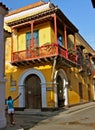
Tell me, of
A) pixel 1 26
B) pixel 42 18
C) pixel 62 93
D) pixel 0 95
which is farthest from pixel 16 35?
pixel 0 95

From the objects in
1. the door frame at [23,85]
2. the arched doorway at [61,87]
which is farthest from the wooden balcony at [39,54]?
the arched doorway at [61,87]

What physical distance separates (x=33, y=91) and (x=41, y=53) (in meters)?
3.09

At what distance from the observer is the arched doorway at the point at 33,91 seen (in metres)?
17.3

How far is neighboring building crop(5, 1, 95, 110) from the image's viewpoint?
1656 centimetres

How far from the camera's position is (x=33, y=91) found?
17.6 meters

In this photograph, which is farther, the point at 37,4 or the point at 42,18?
the point at 37,4

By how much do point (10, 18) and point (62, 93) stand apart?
802 cm

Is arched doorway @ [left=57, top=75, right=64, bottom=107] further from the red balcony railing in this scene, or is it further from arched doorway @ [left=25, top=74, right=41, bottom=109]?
the red balcony railing

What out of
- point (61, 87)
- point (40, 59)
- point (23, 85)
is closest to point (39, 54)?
point (40, 59)

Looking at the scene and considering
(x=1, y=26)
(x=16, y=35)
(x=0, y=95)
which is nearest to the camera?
(x=0, y=95)

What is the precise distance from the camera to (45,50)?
54.4 feet

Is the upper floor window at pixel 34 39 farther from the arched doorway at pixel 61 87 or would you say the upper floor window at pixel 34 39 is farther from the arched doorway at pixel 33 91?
the arched doorway at pixel 61 87

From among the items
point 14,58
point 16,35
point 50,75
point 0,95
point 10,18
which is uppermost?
point 10,18

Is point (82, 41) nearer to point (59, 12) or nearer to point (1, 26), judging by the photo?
point (59, 12)
